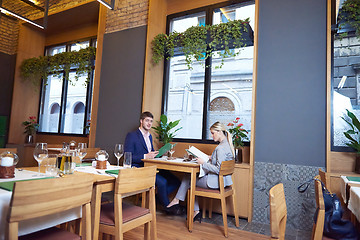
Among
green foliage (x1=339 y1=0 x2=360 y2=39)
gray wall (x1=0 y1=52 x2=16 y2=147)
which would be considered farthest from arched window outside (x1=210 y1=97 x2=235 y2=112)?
gray wall (x1=0 y1=52 x2=16 y2=147)

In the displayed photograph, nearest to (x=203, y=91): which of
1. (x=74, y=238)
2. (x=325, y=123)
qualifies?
(x=325, y=123)

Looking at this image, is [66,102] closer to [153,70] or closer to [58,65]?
[58,65]

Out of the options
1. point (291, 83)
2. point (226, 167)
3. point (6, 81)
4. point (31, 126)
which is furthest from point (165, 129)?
point (6, 81)

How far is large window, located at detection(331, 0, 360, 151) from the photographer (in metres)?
3.28

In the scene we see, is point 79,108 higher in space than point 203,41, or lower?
lower

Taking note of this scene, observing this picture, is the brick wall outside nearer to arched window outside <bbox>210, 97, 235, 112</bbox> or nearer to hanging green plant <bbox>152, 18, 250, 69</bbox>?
hanging green plant <bbox>152, 18, 250, 69</bbox>

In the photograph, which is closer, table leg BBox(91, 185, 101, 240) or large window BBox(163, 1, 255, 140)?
table leg BBox(91, 185, 101, 240)

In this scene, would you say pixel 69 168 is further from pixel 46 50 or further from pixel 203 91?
pixel 46 50

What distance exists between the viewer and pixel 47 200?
4.08 ft

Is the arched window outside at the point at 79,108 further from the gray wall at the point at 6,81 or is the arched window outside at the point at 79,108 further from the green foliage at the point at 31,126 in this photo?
the gray wall at the point at 6,81

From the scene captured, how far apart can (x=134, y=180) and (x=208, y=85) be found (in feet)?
9.30

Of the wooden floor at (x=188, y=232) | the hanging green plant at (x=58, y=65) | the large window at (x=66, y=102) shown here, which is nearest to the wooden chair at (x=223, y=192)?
the wooden floor at (x=188, y=232)

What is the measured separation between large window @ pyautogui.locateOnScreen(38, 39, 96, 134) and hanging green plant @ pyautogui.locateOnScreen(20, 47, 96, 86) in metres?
0.18

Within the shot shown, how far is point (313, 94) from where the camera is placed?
3170mm
